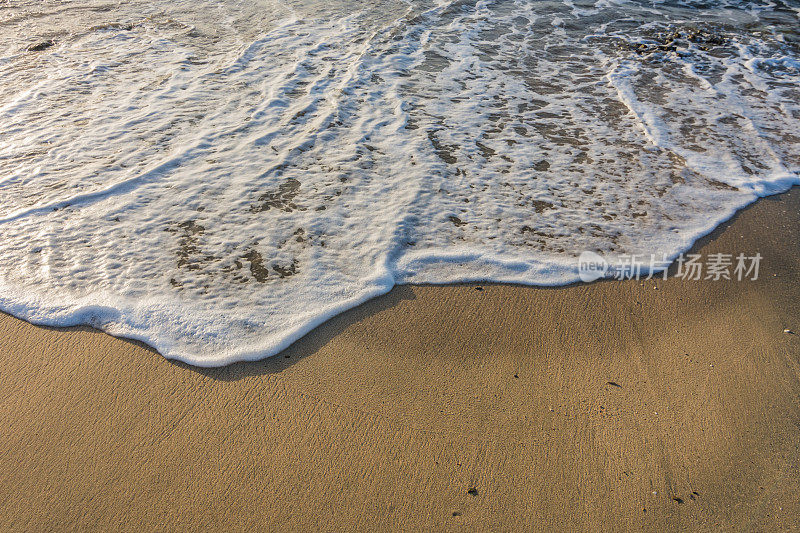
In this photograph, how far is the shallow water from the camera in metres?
3.20

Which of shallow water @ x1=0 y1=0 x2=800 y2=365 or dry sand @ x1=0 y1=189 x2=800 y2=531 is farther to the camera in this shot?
shallow water @ x1=0 y1=0 x2=800 y2=365

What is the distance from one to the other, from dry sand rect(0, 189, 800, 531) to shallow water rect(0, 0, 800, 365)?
0.90 ft

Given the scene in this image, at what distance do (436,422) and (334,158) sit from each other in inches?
114

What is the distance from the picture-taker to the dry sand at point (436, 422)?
82.0 inches

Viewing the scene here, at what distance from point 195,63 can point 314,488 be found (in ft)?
20.2

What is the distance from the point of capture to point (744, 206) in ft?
13.1

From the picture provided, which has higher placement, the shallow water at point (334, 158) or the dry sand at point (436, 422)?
the shallow water at point (334, 158)

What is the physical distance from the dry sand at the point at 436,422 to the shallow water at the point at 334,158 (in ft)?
0.90

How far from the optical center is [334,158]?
14.8 ft

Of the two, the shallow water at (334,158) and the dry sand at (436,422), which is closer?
the dry sand at (436,422)

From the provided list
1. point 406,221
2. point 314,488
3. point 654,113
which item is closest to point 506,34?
point 654,113

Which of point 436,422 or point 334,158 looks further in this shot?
point 334,158

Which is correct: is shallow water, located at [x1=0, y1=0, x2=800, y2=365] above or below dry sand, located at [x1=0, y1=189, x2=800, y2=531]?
above

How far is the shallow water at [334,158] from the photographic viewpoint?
320cm
